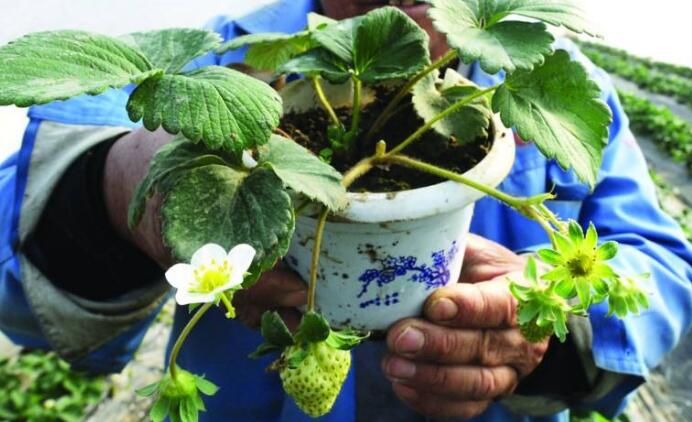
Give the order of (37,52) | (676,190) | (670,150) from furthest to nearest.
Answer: (670,150), (676,190), (37,52)

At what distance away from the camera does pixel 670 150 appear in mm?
3209

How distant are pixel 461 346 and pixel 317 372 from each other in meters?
0.26

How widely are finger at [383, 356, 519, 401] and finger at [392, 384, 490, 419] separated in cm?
2

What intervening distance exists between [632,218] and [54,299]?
2.60 ft

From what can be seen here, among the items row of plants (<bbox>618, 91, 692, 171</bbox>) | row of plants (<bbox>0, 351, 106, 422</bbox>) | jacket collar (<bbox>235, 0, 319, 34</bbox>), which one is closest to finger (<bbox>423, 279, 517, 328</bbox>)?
jacket collar (<bbox>235, 0, 319, 34</bbox>)

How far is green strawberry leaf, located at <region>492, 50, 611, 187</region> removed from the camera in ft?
1.39

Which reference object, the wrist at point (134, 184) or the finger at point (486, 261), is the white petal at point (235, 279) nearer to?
the wrist at point (134, 184)

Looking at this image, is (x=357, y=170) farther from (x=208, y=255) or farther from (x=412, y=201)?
(x=208, y=255)

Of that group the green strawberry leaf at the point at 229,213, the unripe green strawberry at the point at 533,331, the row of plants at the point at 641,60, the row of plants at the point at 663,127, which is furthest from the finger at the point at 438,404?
the row of plants at the point at 641,60

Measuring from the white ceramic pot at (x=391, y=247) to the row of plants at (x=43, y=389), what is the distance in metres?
1.30

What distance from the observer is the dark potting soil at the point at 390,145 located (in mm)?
513

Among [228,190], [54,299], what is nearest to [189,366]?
[54,299]

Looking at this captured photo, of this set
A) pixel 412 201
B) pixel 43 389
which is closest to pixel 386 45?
pixel 412 201

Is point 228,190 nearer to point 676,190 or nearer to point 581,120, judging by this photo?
point 581,120
